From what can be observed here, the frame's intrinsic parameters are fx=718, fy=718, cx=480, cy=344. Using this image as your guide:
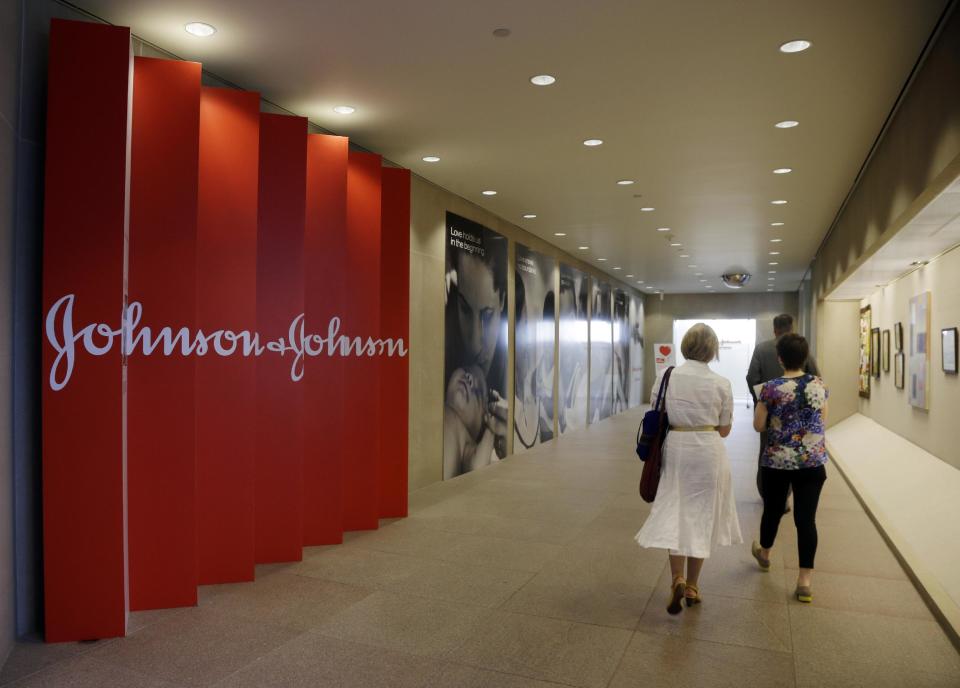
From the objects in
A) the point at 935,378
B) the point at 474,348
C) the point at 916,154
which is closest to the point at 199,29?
the point at 916,154

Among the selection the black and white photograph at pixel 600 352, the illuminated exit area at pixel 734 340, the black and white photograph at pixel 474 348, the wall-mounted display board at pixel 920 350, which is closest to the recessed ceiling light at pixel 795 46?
the wall-mounted display board at pixel 920 350

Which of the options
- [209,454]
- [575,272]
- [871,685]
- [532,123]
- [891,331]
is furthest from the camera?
[575,272]

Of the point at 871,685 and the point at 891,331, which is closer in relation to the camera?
the point at 871,685

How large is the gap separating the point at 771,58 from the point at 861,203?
3840 millimetres

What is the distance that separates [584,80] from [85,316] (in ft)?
12.0

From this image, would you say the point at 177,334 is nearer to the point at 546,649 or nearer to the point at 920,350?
the point at 546,649

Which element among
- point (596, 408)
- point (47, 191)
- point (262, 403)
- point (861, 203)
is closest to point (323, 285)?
point (262, 403)

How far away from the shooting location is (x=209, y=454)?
479 centimetres

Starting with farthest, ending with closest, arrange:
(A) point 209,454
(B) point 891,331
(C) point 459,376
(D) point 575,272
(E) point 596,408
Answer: (E) point 596,408 → (D) point 575,272 → (B) point 891,331 → (C) point 459,376 → (A) point 209,454

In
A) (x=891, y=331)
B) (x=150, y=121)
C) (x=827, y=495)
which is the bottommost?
(x=827, y=495)

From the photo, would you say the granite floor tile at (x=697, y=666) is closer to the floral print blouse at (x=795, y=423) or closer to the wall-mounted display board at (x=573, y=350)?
the floral print blouse at (x=795, y=423)

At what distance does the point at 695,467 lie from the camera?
13.8 ft

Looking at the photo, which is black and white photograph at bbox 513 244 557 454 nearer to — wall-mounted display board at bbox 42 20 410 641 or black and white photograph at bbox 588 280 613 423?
black and white photograph at bbox 588 280 613 423

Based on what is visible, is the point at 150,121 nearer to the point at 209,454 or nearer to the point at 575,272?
the point at 209,454
